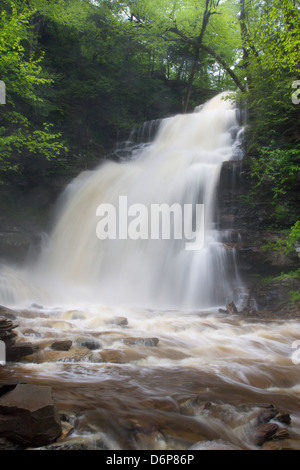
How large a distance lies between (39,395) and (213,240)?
8.48 metres

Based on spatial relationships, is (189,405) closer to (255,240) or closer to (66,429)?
(66,429)

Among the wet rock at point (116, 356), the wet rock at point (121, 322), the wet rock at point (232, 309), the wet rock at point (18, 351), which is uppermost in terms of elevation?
the wet rock at point (18, 351)

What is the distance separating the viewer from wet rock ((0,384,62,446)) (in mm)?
2270

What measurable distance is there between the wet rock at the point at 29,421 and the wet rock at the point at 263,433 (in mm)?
1619

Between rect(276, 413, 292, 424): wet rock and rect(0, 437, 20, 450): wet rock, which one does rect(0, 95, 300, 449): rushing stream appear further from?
rect(0, 437, 20, 450): wet rock

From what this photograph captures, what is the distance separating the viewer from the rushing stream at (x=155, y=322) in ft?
9.46

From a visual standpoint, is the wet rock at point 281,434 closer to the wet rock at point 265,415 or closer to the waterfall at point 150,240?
the wet rock at point 265,415

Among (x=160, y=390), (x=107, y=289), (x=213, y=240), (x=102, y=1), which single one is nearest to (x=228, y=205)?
(x=213, y=240)

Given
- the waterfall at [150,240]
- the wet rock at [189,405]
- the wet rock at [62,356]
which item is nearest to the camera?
the wet rock at [189,405]

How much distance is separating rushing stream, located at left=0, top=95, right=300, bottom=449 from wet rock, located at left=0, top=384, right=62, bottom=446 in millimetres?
229

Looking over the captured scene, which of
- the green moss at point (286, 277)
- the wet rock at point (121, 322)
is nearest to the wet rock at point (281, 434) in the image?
the wet rock at point (121, 322)

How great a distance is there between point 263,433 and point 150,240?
9.30 meters

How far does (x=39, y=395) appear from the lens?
2539 millimetres

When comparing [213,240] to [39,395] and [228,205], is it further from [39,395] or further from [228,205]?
[39,395]
